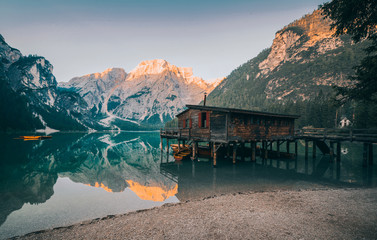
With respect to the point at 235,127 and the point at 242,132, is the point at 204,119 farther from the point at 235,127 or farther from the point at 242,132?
the point at 242,132

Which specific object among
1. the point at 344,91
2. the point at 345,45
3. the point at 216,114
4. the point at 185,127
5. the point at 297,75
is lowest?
the point at 185,127

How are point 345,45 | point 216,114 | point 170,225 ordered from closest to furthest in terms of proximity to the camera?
point 170,225 → point 216,114 → point 345,45

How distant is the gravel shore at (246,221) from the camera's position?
837 centimetres

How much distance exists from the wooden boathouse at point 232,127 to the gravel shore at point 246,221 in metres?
12.6

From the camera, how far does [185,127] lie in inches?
1289

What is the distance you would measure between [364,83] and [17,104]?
21705 centimetres

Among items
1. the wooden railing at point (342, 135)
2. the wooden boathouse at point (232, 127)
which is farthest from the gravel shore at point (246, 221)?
the wooden railing at point (342, 135)

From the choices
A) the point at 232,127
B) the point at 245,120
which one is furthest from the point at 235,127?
the point at 245,120

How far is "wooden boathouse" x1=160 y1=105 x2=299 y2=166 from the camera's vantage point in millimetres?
24922

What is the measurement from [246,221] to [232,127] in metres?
16.1

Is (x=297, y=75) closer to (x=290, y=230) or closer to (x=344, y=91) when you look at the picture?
(x=344, y=91)

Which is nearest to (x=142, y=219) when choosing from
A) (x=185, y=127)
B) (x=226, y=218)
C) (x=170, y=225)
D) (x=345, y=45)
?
(x=170, y=225)

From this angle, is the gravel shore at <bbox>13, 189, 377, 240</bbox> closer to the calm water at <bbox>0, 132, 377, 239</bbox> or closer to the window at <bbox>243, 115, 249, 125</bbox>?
the calm water at <bbox>0, 132, 377, 239</bbox>

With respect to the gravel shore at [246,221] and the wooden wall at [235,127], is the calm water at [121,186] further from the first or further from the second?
the wooden wall at [235,127]
